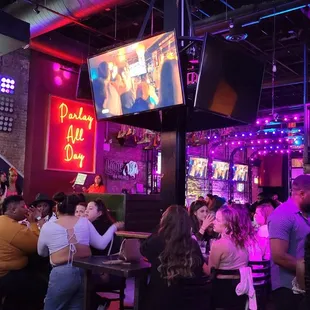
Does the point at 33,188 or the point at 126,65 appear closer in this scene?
the point at 126,65

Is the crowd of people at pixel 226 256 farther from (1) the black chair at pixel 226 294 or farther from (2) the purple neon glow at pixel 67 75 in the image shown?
(2) the purple neon glow at pixel 67 75

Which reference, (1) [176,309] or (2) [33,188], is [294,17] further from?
(1) [176,309]

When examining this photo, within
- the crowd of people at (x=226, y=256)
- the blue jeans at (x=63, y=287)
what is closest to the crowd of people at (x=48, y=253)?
the blue jeans at (x=63, y=287)

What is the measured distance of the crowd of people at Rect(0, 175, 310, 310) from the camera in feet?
9.19

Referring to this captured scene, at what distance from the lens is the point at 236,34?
273 inches

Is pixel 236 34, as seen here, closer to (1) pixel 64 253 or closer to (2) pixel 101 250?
(2) pixel 101 250

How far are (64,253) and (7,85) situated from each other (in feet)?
20.7

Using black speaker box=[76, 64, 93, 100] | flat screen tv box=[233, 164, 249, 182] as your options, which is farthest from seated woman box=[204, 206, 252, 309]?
flat screen tv box=[233, 164, 249, 182]

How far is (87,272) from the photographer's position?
3498 millimetres

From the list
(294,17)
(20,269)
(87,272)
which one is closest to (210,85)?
(87,272)

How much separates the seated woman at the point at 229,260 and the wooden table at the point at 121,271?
0.51 metres

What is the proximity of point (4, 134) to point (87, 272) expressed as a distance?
611 centimetres

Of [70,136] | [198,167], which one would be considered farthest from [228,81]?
[198,167]

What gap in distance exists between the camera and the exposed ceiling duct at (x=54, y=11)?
6.61m
